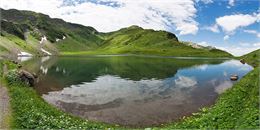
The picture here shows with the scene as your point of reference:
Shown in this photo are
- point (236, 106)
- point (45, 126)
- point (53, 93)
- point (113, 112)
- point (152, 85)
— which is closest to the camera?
point (45, 126)

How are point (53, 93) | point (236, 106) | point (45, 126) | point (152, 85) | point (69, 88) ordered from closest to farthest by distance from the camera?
point (45, 126)
point (236, 106)
point (53, 93)
point (69, 88)
point (152, 85)

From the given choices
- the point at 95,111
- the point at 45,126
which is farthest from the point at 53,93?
the point at 45,126

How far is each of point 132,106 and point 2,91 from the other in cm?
2142

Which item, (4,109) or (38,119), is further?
(4,109)

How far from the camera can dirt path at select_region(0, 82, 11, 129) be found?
101 ft

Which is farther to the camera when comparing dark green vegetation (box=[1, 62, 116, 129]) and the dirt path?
the dirt path

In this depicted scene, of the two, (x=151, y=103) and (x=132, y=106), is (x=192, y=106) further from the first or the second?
(x=132, y=106)

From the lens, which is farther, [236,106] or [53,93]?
[53,93]

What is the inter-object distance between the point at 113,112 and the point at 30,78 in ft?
89.6

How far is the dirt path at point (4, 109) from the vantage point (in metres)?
30.9

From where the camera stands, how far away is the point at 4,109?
120 ft

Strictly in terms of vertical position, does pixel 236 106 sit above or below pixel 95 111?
above

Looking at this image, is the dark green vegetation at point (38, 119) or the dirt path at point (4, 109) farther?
the dirt path at point (4, 109)

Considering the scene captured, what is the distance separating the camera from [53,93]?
60688 mm
